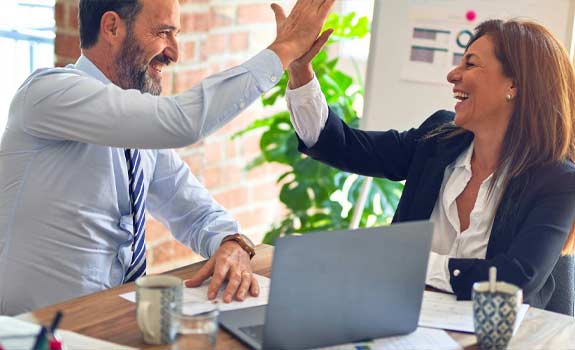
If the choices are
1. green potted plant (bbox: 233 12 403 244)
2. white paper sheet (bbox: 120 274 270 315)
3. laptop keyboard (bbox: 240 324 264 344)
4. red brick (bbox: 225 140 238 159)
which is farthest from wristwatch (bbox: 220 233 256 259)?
red brick (bbox: 225 140 238 159)

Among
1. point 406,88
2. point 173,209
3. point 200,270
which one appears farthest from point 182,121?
point 406,88

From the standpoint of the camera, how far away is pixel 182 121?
191cm

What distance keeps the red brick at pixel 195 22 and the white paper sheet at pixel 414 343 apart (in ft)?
5.84

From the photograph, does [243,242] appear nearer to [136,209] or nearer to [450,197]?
[136,209]

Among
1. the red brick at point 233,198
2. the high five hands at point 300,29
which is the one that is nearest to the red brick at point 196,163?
the red brick at point 233,198

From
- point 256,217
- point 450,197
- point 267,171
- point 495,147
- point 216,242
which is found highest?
point 495,147

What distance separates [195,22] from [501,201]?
1.47 m

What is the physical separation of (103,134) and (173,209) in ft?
1.42

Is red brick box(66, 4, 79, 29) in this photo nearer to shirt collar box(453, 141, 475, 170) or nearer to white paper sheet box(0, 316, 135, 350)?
shirt collar box(453, 141, 475, 170)

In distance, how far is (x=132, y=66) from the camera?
7.22 ft

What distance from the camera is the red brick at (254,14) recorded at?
11.5ft

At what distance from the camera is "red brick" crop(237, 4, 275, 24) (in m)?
3.51

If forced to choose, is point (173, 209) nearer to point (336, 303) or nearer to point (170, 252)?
point (336, 303)

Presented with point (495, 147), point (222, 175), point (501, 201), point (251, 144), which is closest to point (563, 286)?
point (501, 201)
